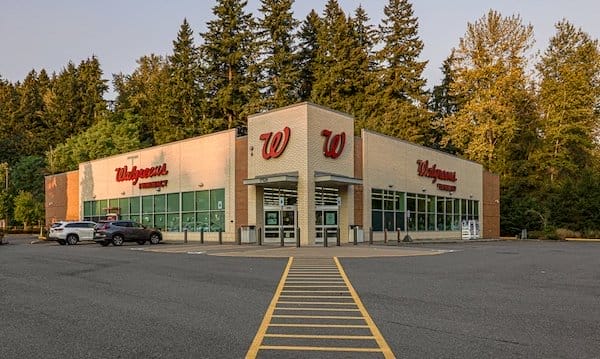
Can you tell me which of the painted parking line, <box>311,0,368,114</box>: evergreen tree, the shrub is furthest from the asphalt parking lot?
<box>311,0,368,114</box>: evergreen tree

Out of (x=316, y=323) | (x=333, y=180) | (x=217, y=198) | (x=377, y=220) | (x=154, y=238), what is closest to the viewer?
(x=316, y=323)

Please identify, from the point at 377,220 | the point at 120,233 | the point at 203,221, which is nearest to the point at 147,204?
the point at 203,221

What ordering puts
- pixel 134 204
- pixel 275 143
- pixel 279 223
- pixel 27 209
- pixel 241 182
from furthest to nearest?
pixel 27 209 < pixel 134 204 < pixel 241 182 < pixel 279 223 < pixel 275 143

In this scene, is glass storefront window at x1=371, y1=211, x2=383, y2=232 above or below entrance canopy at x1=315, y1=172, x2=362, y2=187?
below

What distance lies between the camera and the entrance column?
32531mm

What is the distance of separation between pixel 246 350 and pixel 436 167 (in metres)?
40.5

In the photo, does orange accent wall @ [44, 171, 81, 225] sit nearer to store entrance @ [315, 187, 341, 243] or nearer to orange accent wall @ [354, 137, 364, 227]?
store entrance @ [315, 187, 341, 243]

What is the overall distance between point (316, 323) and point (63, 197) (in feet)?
182

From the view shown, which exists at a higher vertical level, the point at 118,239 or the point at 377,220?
the point at 377,220

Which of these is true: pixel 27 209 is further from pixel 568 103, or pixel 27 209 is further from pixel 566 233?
pixel 568 103

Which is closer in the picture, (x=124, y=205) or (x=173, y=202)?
(x=173, y=202)

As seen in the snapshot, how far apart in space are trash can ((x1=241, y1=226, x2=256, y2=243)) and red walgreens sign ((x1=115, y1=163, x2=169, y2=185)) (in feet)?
36.7

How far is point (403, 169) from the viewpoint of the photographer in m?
41.3

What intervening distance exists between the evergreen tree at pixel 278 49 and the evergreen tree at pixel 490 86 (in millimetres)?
17883
